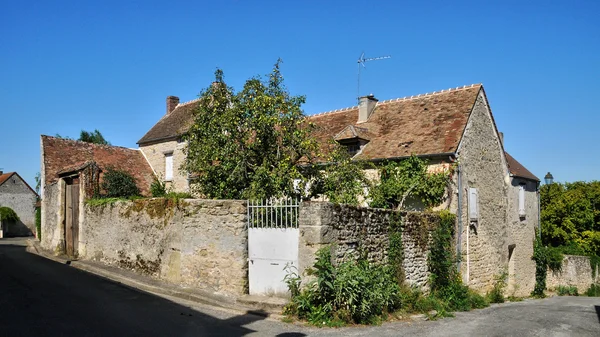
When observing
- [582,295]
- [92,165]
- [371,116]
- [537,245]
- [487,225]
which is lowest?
[582,295]

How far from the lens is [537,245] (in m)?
21.0

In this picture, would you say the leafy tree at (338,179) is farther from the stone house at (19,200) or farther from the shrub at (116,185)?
the stone house at (19,200)

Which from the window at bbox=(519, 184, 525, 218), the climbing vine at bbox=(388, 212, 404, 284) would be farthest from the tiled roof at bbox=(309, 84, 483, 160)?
the window at bbox=(519, 184, 525, 218)

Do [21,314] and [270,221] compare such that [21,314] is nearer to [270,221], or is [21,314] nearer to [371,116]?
[270,221]

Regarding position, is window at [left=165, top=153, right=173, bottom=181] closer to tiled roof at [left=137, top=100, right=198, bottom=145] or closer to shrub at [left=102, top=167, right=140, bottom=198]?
tiled roof at [left=137, top=100, right=198, bottom=145]

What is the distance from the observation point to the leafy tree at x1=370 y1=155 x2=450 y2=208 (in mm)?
14211

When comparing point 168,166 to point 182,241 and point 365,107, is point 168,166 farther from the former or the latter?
point 182,241

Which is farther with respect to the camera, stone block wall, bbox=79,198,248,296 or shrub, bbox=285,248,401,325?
stone block wall, bbox=79,198,248,296

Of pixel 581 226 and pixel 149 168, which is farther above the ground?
pixel 149 168

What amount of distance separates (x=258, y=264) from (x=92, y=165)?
9.31 meters

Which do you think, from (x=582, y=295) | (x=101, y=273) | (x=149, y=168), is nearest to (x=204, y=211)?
(x=101, y=273)

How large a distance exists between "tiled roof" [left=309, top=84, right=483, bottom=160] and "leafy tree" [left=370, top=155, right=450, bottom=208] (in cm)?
47

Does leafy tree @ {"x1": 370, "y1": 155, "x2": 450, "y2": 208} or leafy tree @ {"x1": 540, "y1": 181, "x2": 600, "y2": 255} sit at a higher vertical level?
leafy tree @ {"x1": 370, "y1": 155, "x2": 450, "y2": 208}

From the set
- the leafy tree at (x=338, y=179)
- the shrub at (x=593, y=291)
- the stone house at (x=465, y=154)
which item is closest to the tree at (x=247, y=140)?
the leafy tree at (x=338, y=179)
